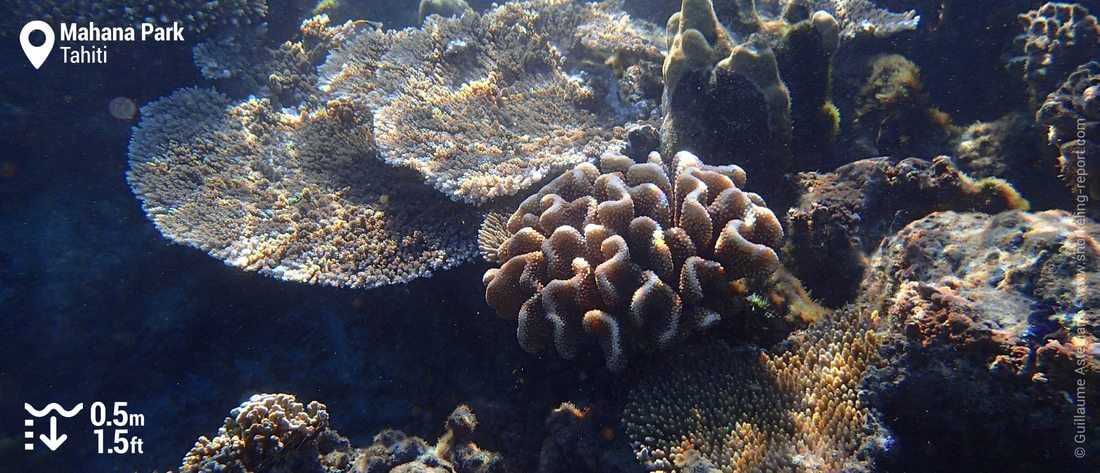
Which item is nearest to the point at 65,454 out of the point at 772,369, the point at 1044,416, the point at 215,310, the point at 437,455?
the point at 215,310

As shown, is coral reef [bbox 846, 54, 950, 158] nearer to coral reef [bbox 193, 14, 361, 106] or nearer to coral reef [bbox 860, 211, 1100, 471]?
coral reef [bbox 860, 211, 1100, 471]

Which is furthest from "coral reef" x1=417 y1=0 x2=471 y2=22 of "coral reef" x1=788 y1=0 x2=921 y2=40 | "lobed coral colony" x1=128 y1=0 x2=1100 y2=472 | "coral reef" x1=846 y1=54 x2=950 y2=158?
"coral reef" x1=846 y1=54 x2=950 y2=158

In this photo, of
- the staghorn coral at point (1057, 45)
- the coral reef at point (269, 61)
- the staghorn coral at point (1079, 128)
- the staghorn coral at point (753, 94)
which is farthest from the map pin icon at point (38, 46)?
the staghorn coral at point (1057, 45)

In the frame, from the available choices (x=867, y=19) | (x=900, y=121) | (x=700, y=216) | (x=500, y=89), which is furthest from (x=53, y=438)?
(x=867, y=19)

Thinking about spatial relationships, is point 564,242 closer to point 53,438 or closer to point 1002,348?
point 1002,348

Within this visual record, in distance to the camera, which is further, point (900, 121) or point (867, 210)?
point (900, 121)

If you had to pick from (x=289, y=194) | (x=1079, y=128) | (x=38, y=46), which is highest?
(x=38, y=46)

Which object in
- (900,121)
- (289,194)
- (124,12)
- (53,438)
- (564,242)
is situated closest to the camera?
(564,242)
